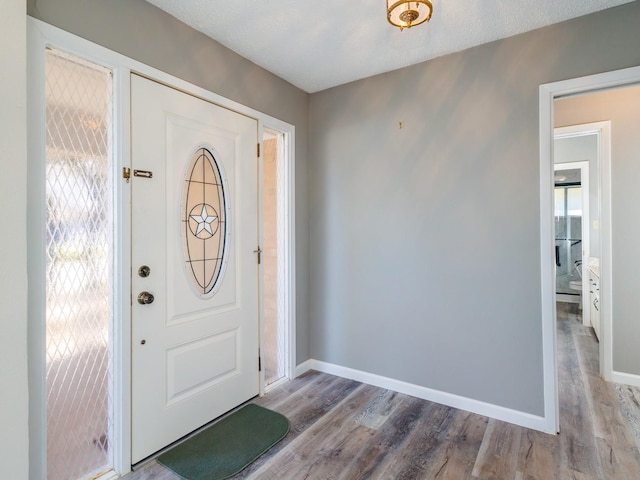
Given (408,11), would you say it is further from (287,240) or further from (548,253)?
(287,240)

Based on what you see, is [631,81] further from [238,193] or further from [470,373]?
[238,193]

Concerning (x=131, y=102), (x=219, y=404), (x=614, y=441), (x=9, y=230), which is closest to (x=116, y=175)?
(x=131, y=102)

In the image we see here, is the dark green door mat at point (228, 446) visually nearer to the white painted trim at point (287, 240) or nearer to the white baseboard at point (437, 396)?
the white painted trim at point (287, 240)

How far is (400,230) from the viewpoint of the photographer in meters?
2.74

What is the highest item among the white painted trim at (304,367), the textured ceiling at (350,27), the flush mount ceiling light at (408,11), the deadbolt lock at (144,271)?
the textured ceiling at (350,27)

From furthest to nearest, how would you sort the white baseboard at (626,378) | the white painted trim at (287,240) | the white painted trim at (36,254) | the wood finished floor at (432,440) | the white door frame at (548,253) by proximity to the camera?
the white painted trim at (287,240), the white baseboard at (626,378), the white door frame at (548,253), the wood finished floor at (432,440), the white painted trim at (36,254)

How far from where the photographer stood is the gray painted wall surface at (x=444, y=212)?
2209 mm

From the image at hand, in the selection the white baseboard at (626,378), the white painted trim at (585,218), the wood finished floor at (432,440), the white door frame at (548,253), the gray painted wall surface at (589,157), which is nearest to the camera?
the wood finished floor at (432,440)

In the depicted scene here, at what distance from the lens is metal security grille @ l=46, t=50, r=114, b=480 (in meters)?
1.59

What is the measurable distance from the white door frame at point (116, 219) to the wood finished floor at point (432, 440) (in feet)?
1.50

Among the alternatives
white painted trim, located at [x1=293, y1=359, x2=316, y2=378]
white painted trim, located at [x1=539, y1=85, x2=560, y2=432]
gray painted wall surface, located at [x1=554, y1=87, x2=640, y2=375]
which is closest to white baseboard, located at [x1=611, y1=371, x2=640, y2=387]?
gray painted wall surface, located at [x1=554, y1=87, x2=640, y2=375]

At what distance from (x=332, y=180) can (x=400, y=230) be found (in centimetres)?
82

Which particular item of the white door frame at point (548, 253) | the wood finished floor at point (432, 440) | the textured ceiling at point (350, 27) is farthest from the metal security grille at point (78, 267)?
the white door frame at point (548, 253)

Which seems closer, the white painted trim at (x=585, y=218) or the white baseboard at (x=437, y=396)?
the white baseboard at (x=437, y=396)
